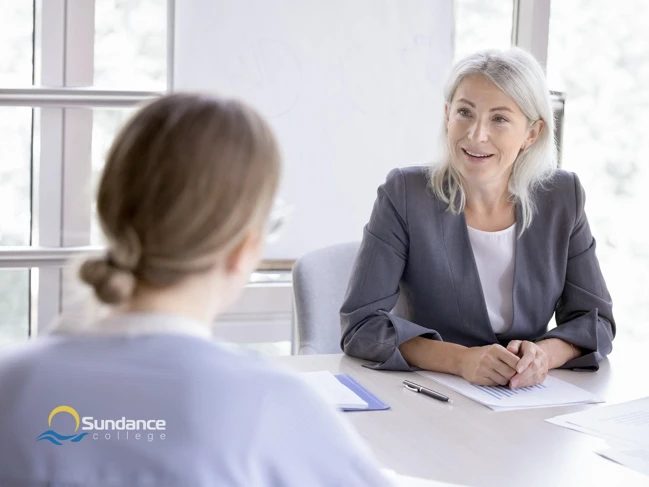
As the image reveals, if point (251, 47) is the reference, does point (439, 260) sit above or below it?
below

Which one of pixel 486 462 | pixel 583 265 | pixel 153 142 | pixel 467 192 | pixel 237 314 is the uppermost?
pixel 153 142

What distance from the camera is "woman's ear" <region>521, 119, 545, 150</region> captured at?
217cm

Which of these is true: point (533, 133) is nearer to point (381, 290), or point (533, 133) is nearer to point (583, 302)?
point (583, 302)

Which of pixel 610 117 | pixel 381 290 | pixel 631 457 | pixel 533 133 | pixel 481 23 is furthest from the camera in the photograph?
pixel 610 117

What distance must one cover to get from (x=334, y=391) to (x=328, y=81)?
5.17ft

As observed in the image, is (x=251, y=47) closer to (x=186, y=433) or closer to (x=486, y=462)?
(x=486, y=462)

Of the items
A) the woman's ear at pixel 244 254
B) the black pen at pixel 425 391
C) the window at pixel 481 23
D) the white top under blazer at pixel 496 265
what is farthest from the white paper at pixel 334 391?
the window at pixel 481 23

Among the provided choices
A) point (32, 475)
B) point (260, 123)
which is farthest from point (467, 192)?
point (32, 475)

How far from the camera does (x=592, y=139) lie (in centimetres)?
349

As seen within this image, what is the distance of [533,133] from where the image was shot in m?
2.19

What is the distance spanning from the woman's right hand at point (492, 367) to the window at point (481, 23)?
172 centimetres

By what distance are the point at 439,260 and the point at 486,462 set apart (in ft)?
2.59

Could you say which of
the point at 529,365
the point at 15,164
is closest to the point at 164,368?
the point at 529,365

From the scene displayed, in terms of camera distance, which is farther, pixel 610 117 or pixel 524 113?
pixel 610 117
